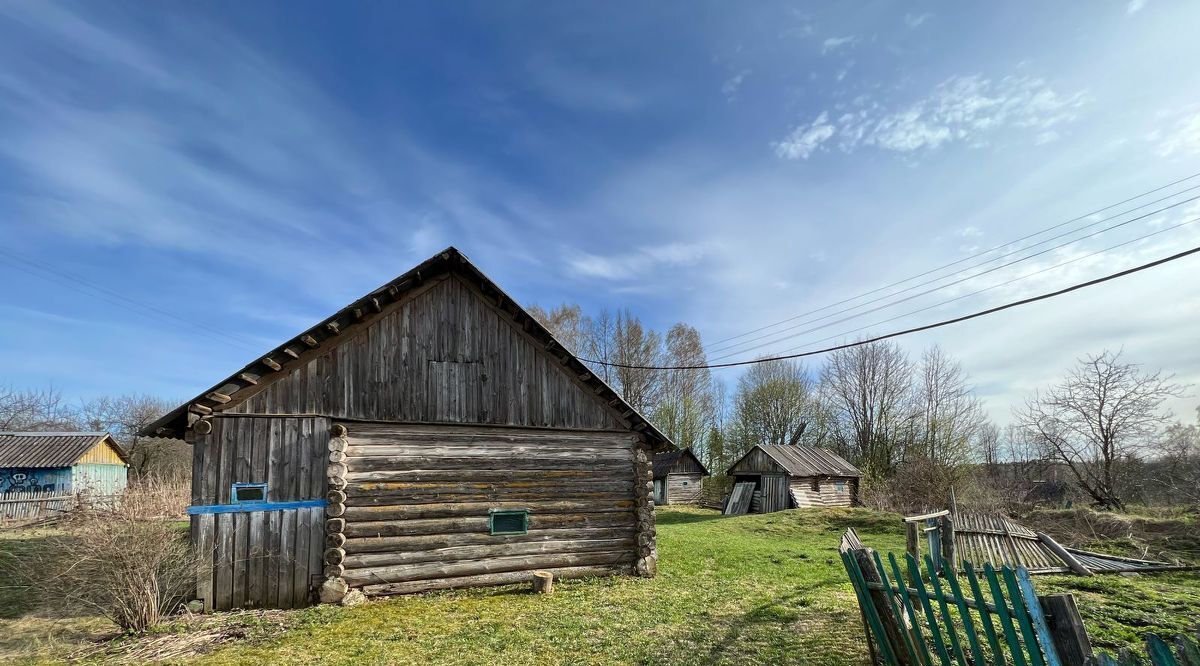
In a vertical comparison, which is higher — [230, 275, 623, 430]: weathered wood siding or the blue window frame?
[230, 275, 623, 430]: weathered wood siding

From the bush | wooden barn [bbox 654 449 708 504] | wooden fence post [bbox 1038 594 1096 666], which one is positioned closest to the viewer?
wooden fence post [bbox 1038 594 1096 666]

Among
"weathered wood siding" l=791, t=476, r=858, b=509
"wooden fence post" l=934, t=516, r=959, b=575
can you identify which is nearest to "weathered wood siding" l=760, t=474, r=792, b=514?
"weathered wood siding" l=791, t=476, r=858, b=509

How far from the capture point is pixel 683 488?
147 ft

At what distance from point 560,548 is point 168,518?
7.51 metres

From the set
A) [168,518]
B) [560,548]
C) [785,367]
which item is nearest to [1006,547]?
[560,548]

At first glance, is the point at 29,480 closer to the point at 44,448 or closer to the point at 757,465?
the point at 44,448

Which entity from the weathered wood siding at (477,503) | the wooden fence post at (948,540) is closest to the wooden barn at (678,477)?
the weathered wood siding at (477,503)

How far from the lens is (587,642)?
881cm

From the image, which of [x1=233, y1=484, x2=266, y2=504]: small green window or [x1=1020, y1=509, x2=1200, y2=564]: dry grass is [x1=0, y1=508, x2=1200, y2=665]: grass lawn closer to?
[x1=233, y1=484, x2=266, y2=504]: small green window

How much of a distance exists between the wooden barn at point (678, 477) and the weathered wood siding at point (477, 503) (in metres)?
30.5

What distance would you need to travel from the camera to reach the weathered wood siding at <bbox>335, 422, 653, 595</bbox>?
39.0 feet

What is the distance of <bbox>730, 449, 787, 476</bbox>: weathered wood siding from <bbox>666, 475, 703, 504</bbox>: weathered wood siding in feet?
20.9

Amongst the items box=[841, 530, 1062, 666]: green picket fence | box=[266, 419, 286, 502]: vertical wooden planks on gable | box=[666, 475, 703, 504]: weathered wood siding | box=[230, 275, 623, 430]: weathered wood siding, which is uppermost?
box=[230, 275, 623, 430]: weathered wood siding

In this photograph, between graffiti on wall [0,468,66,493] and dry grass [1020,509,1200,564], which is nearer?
dry grass [1020,509,1200,564]
